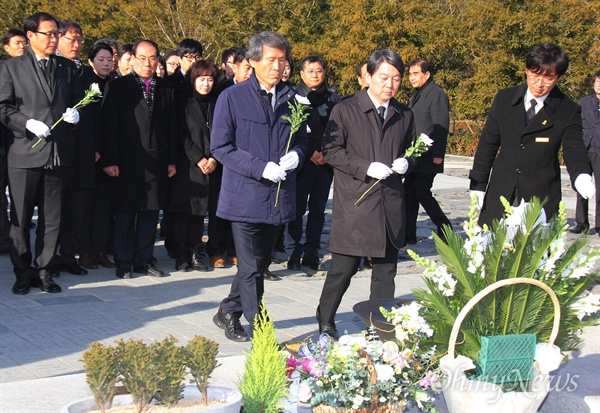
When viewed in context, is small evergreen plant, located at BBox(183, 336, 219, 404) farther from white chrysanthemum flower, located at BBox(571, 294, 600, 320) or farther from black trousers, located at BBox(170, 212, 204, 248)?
black trousers, located at BBox(170, 212, 204, 248)

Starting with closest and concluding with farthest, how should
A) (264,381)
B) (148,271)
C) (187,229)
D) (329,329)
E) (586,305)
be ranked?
1. (264,381)
2. (586,305)
3. (329,329)
4. (148,271)
5. (187,229)

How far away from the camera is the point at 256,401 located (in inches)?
150

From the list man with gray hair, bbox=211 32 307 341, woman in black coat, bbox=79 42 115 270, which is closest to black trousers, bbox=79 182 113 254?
woman in black coat, bbox=79 42 115 270

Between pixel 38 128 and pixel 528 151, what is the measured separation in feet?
12.6

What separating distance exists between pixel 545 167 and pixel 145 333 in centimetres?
313

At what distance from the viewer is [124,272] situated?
320 inches

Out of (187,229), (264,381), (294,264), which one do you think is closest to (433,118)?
(294,264)

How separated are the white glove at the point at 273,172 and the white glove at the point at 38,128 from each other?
2.22 meters

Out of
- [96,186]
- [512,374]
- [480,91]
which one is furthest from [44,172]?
[480,91]

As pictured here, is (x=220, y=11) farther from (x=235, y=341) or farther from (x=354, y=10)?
(x=235, y=341)

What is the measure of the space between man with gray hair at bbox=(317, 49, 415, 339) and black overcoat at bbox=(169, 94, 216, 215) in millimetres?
2805

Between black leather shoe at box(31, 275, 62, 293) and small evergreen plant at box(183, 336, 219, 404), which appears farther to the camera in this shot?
black leather shoe at box(31, 275, 62, 293)

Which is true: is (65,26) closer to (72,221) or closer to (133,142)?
(133,142)

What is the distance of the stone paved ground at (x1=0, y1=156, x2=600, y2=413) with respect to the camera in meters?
4.58
